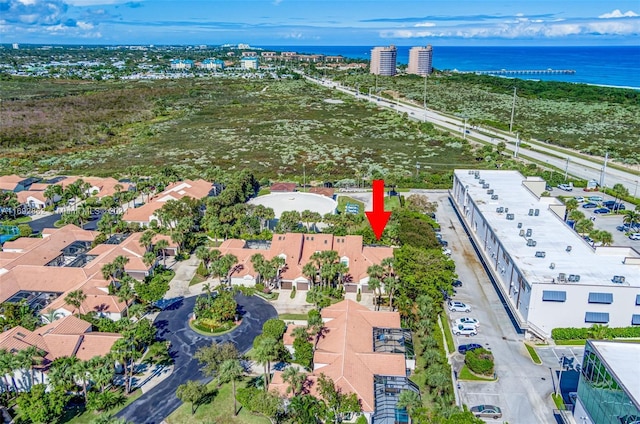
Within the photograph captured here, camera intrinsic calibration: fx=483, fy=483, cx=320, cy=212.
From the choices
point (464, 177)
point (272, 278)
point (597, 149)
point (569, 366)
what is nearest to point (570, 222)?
point (464, 177)

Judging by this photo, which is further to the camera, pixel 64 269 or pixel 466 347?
pixel 64 269

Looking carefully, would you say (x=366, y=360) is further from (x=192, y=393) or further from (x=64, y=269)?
(x=64, y=269)

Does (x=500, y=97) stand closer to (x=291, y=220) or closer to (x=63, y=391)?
(x=291, y=220)

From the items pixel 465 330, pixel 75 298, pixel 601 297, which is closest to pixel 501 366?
pixel 465 330

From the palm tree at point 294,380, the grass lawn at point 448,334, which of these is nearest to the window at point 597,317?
the grass lawn at point 448,334

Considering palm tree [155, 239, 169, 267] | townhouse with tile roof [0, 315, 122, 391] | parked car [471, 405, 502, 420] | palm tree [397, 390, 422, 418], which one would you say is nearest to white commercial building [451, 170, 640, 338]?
parked car [471, 405, 502, 420]

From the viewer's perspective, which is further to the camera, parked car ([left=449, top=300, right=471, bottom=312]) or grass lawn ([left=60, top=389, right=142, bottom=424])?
parked car ([left=449, top=300, right=471, bottom=312])

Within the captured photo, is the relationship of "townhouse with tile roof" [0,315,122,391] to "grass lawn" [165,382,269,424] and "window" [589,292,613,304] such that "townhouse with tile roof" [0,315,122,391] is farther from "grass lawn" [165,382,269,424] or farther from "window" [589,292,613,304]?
"window" [589,292,613,304]
